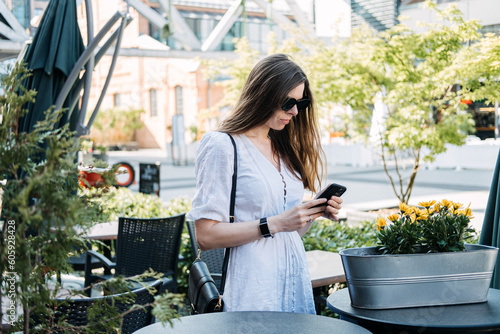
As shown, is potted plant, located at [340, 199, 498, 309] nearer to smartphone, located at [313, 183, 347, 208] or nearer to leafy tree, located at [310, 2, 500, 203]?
smartphone, located at [313, 183, 347, 208]

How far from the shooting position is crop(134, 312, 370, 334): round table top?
1.86 metres

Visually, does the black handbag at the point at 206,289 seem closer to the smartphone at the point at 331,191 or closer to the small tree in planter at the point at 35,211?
the smartphone at the point at 331,191

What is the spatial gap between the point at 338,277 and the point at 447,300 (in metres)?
1.52

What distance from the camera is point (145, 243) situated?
15.1 ft

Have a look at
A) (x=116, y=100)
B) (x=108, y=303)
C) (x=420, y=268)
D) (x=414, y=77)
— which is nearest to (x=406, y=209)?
(x=420, y=268)

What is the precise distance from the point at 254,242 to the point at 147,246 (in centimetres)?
257

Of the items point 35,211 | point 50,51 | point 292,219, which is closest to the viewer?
point 35,211

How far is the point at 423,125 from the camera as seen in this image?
8.45 m

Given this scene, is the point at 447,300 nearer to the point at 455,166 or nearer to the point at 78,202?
the point at 78,202

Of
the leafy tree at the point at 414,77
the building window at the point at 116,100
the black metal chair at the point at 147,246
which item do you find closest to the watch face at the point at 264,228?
the black metal chair at the point at 147,246

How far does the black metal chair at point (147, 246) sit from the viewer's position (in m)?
4.58

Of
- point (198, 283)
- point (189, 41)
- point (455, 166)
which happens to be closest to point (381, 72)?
point (189, 41)

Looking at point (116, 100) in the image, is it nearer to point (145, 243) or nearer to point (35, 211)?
point (145, 243)

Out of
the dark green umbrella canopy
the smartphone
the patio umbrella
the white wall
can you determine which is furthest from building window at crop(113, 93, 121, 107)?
the smartphone
